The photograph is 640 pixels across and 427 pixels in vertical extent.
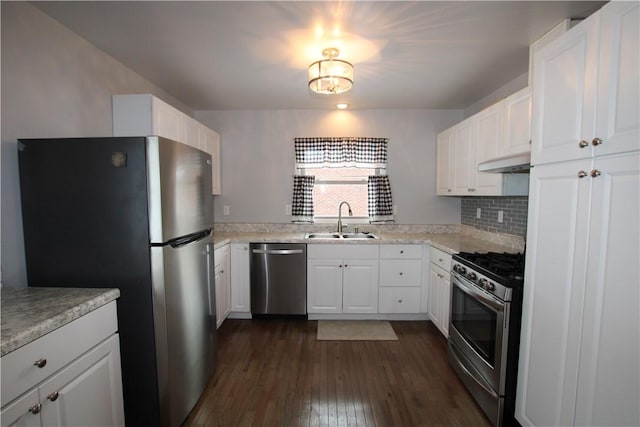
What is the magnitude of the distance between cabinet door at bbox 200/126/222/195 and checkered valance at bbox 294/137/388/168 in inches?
37.8

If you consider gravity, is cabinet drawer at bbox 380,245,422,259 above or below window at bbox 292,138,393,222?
below

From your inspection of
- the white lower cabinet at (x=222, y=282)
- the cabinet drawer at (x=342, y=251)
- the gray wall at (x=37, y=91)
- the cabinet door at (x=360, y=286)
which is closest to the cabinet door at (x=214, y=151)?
the white lower cabinet at (x=222, y=282)

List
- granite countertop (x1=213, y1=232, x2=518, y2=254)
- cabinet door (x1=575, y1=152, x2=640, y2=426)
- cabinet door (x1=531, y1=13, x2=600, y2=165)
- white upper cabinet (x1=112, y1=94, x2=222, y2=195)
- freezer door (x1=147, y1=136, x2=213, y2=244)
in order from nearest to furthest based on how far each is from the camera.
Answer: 1. cabinet door (x1=575, y1=152, x2=640, y2=426)
2. cabinet door (x1=531, y1=13, x2=600, y2=165)
3. freezer door (x1=147, y1=136, x2=213, y2=244)
4. white upper cabinet (x1=112, y1=94, x2=222, y2=195)
5. granite countertop (x1=213, y1=232, x2=518, y2=254)

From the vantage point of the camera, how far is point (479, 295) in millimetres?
1854

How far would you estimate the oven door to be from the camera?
1.66 meters

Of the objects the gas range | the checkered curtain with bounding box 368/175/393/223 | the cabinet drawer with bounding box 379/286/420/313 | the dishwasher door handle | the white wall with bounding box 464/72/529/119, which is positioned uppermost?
the white wall with bounding box 464/72/529/119

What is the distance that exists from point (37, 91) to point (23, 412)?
1.64 meters

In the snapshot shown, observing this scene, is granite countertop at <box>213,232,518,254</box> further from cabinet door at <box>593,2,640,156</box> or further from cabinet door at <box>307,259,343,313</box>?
cabinet door at <box>593,2,640,156</box>

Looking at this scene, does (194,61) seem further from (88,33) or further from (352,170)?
(352,170)

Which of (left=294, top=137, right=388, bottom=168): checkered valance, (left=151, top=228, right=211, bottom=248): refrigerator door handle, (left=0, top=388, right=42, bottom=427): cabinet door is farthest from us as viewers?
(left=294, top=137, right=388, bottom=168): checkered valance

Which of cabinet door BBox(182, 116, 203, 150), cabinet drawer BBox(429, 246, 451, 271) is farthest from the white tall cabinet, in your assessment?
cabinet door BBox(182, 116, 203, 150)

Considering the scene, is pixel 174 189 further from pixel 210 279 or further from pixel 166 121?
pixel 166 121

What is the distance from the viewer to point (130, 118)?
7.13ft

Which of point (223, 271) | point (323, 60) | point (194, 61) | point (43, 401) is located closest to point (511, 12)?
point (323, 60)
